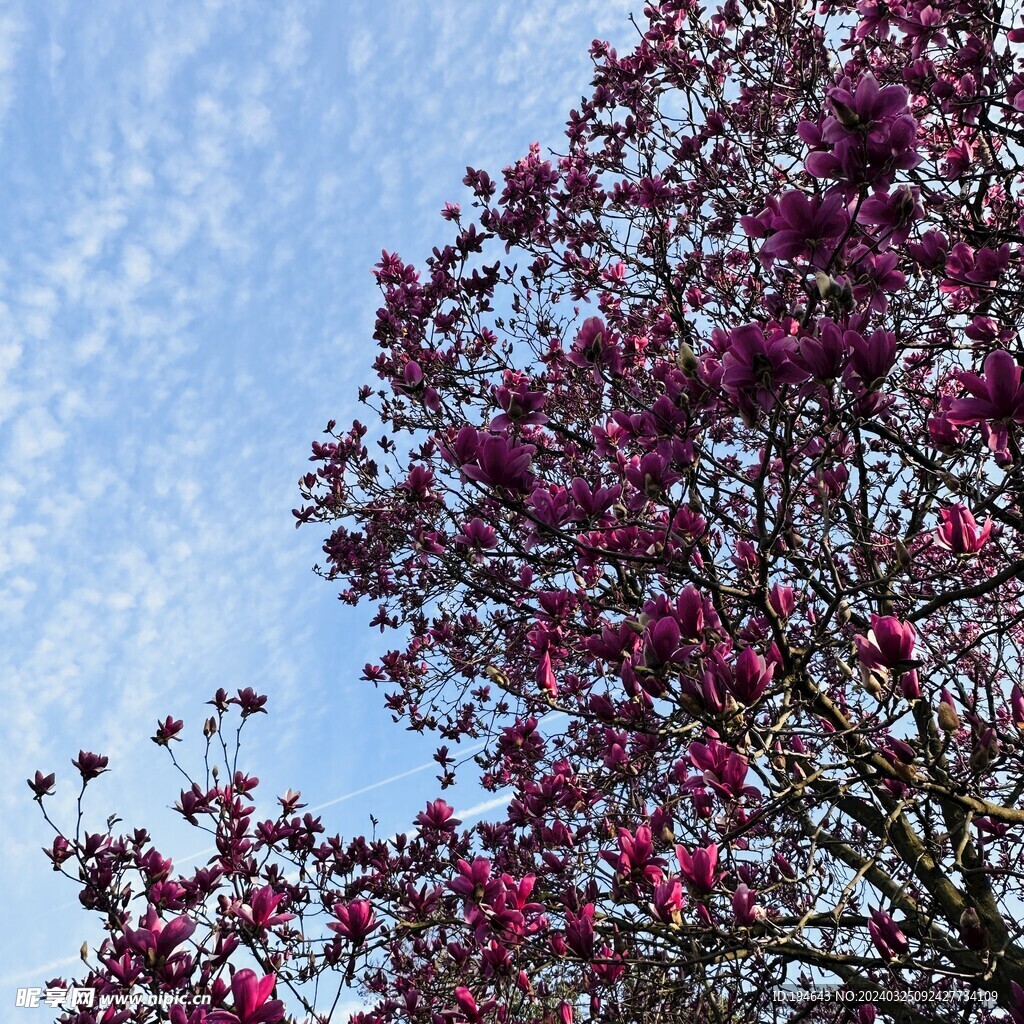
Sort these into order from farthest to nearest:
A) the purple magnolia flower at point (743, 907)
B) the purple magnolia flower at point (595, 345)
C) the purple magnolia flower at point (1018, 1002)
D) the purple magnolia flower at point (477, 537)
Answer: the purple magnolia flower at point (477, 537), the purple magnolia flower at point (595, 345), the purple magnolia flower at point (743, 907), the purple magnolia flower at point (1018, 1002)

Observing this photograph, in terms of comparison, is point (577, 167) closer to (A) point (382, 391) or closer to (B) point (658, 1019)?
(A) point (382, 391)

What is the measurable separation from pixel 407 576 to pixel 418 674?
818mm

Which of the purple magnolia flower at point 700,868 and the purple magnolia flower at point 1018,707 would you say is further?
the purple magnolia flower at point 1018,707

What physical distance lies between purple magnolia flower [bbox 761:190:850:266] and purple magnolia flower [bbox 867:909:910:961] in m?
2.23

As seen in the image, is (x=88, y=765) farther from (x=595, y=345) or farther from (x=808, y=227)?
(x=808, y=227)

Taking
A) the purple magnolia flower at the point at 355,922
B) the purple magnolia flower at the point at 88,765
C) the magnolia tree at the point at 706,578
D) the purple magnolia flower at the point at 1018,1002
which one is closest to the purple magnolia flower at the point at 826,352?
the magnolia tree at the point at 706,578

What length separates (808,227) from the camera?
1.91 meters

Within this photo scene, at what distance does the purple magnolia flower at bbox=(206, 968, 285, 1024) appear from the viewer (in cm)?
212

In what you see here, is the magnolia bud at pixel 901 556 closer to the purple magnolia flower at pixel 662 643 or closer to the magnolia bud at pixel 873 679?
the magnolia bud at pixel 873 679

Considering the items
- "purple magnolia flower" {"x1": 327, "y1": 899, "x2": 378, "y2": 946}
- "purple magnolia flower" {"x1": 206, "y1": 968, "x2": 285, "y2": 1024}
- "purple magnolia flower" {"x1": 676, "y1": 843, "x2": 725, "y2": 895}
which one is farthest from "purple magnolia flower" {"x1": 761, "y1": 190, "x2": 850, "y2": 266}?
"purple magnolia flower" {"x1": 327, "y1": 899, "x2": 378, "y2": 946}

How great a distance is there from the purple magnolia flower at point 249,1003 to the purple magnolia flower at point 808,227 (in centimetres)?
258

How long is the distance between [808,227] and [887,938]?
7.74 ft

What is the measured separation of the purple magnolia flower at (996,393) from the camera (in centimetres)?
178

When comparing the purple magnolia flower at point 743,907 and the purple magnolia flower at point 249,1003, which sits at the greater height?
the purple magnolia flower at point 249,1003
